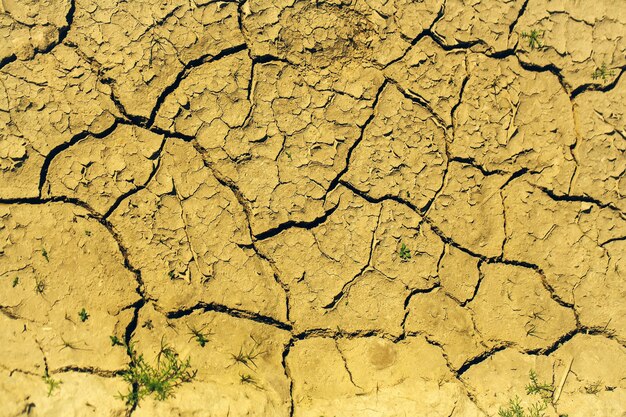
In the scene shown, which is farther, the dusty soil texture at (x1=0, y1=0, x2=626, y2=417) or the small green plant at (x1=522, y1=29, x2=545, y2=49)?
the small green plant at (x1=522, y1=29, x2=545, y2=49)

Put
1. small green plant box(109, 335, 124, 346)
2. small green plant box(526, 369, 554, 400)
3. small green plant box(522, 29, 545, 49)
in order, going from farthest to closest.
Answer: small green plant box(522, 29, 545, 49) → small green plant box(526, 369, 554, 400) → small green plant box(109, 335, 124, 346)

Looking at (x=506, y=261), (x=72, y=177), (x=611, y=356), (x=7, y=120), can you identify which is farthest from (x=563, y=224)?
(x=7, y=120)

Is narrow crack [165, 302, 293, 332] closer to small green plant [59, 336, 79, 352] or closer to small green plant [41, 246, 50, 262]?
small green plant [59, 336, 79, 352]

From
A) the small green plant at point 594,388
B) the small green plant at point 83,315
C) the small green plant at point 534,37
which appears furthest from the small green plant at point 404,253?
the small green plant at point 83,315

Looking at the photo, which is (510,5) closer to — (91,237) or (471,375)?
(471,375)

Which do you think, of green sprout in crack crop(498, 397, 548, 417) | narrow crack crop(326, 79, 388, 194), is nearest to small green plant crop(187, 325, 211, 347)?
narrow crack crop(326, 79, 388, 194)

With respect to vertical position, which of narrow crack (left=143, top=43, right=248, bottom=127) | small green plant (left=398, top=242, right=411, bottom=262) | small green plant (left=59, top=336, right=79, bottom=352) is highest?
narrow crack (left=143, top=43, right=248, bottom=127)
